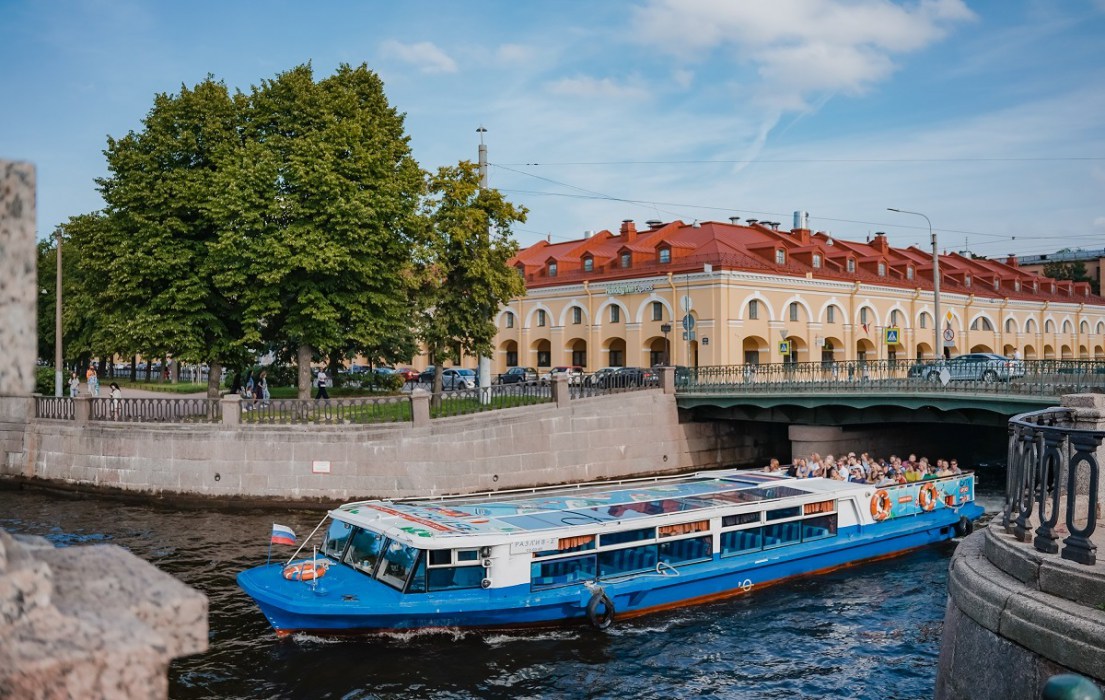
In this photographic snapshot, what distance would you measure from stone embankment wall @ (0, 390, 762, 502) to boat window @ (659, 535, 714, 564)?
36.9ft

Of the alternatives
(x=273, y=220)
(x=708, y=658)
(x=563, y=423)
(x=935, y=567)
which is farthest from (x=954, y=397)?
(x=273, y=220)

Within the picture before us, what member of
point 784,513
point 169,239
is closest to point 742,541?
point 784,513

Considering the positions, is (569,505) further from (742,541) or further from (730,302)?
(730,302)

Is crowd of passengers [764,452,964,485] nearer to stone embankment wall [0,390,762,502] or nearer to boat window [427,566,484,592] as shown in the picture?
stone embankment wall [0,390,762,502]

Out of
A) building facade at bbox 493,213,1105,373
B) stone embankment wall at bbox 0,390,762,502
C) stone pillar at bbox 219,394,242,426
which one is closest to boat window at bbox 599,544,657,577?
stone embankment wall at bbox 0,390,762,502

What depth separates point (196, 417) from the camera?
28.4 metres

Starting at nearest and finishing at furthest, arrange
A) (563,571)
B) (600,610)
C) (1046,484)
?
(1046,484)
(600,610)
(563,571)

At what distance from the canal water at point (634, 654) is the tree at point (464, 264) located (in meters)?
13.9

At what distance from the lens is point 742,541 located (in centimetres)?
1856

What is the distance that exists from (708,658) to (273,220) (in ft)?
72.7

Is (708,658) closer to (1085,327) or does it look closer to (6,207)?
(6,207)

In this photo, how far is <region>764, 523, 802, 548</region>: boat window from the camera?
62.5 ft

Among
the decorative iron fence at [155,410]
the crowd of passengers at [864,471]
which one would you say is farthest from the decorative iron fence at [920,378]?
the decorative iron fence at [155,410]

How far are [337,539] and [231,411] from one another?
38.0ft
